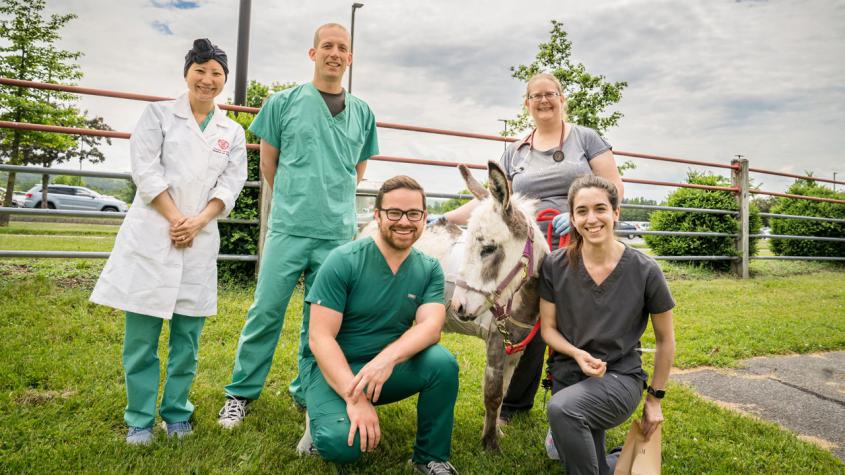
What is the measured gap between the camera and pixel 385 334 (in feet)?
8.30

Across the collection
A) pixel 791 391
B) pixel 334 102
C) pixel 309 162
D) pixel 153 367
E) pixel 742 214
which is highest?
pixel 334 102

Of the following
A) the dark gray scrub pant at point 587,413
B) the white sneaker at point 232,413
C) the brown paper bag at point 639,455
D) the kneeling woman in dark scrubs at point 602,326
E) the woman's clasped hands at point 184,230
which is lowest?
the white sneaker at point 232,413

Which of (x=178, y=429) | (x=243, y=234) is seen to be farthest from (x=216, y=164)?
(x=243, y=234)

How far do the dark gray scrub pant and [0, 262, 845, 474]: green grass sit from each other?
0.62m

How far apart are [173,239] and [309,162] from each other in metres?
0.86

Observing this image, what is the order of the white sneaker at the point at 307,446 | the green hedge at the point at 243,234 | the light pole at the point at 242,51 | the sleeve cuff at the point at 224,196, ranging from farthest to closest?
the light pole at the point at 242,51 → the green hedge at the point at 243,234 → the sleeve cuff at the point at 224,196 → the white sneaker at the point at 307,446

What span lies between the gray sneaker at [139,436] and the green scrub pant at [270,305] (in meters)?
0.49

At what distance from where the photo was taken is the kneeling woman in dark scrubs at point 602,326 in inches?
85.8

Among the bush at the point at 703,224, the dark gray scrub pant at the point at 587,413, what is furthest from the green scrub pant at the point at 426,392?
the bush at the point at 703,224

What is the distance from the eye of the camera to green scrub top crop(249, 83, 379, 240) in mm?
2949

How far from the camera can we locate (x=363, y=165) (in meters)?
3.55

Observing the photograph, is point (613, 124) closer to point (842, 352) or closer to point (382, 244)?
point (842, 352)

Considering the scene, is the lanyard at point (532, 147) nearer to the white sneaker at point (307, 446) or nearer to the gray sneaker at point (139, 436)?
the white sneaker at point (307, 446)

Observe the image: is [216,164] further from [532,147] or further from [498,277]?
[532,147]
